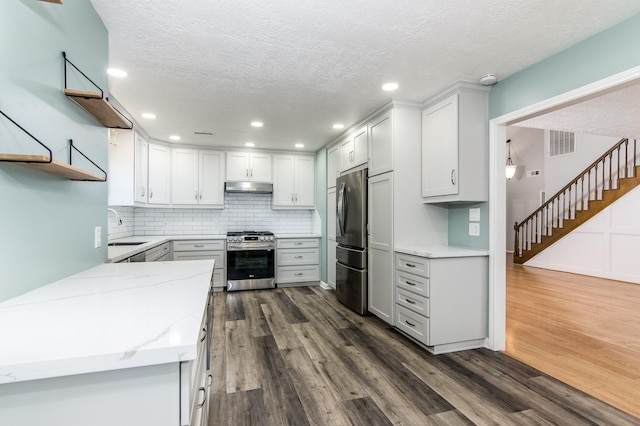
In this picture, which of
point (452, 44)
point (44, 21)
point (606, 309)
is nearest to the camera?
point (44, 21)

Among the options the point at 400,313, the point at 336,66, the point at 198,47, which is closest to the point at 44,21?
the point at 198,47

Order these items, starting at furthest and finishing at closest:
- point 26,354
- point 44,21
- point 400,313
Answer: point 400,313
point 44,21
point 26,354

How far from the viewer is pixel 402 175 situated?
129 inches

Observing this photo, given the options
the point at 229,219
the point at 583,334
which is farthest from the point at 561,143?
the point at 229,219

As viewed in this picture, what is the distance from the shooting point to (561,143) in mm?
7211

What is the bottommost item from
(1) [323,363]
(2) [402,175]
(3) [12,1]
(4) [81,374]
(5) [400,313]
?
(1) [323,363]

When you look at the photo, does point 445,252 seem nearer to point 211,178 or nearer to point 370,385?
point 370,385

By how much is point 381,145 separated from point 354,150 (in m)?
0.69

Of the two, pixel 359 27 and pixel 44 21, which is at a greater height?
pixel 359 27

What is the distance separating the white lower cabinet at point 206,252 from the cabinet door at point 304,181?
150 centimetres

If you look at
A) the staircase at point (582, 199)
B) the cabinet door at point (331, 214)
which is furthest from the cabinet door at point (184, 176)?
the staircase at point (582, 199)

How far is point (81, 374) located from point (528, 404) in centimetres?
237

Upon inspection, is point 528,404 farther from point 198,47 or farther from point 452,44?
point 198,47

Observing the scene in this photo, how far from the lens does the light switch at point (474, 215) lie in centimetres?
296
